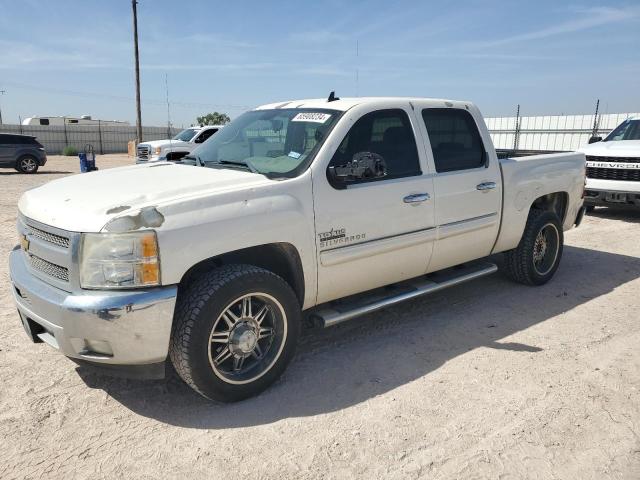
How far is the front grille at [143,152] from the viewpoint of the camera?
662 inches

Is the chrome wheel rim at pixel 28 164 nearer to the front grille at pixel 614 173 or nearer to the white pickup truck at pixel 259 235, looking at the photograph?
the white pickup truck at pixel 259 235

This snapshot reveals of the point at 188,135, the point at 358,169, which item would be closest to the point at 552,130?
the point at 188,135

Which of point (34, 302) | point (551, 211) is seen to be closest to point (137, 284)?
point (34, 302)

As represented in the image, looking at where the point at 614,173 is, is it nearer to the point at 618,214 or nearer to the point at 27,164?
the point at 618,214

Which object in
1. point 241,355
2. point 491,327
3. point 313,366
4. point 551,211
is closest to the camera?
point 241,355

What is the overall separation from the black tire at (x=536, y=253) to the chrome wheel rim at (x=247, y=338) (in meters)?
3.12

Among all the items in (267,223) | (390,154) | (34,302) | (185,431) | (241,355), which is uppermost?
(390,154)

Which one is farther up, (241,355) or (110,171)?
(110,171)

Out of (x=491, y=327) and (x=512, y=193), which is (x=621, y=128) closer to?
(x=512, y=193)

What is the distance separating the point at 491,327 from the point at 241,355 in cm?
234

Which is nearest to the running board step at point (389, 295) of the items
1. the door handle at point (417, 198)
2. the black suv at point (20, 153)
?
the door handle at point (417, 198)

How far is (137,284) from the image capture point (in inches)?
113

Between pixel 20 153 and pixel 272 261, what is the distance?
20459 millimetres

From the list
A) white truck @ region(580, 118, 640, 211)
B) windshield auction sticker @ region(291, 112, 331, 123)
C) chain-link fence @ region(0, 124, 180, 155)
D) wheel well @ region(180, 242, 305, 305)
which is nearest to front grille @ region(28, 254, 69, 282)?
wheel well @ region(180, 242, 305, 305)
